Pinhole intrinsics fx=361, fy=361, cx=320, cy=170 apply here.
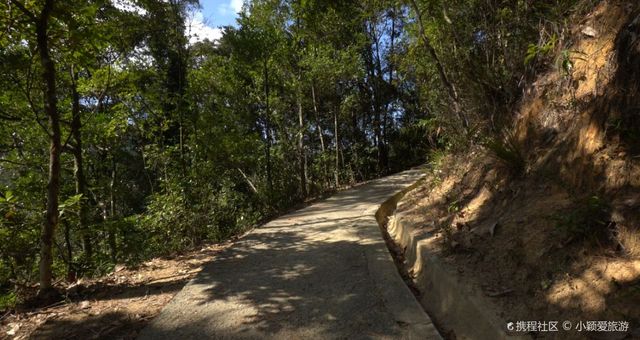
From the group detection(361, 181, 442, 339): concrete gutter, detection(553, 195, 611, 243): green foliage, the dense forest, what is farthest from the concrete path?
the dense forest

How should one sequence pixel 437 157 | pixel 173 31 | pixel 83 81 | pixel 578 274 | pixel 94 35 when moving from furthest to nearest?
pixel 173 31 < pixel 83 81 < pixel 437 157 < pixel 94 35 < pixel 578 274

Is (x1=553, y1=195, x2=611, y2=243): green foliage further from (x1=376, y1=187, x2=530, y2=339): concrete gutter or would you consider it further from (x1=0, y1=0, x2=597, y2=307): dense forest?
(x1=0, y1=0, x2=597, y2=307): dense forest

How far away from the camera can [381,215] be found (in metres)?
7.60

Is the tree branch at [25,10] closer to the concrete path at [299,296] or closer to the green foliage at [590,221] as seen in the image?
the concrete path at [299,296]

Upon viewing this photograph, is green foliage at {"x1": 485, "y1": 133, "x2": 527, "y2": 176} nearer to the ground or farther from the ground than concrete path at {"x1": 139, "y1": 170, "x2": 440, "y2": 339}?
farther from the ground

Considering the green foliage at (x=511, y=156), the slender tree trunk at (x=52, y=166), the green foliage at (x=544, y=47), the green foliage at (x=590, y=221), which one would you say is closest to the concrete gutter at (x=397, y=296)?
the green foliage at (x=590, y=221)

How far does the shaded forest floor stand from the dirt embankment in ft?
9.84

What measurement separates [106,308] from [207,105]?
1077 cm

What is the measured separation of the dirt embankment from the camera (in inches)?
93.1

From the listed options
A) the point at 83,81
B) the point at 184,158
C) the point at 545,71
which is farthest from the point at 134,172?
the point at 545,71

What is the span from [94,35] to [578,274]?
17.2 ft

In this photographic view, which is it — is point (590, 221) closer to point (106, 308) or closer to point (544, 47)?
point (544, 47)

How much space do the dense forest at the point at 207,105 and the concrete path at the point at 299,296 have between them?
5.48 feet

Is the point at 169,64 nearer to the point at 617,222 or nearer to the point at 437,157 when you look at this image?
the point at 437,157
